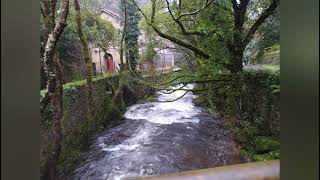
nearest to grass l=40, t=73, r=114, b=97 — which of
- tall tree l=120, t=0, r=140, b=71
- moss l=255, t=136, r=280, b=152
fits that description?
tall tree l=120, t=0, r=140, b=71

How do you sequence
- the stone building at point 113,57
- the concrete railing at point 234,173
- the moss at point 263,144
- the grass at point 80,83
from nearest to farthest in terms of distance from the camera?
the grass at point 80,83 < the stone building at point 113,57 < the concrete railing at point 234,173 < the moss at point 263,144

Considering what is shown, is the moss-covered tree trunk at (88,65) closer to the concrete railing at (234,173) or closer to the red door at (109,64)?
the red door at (109,64)

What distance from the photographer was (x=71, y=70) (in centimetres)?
217

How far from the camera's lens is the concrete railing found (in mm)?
2382

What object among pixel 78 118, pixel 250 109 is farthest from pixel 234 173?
pixel 78 118

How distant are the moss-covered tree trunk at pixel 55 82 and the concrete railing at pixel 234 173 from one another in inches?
28.8

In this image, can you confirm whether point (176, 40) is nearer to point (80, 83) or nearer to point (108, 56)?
point (108, 56)

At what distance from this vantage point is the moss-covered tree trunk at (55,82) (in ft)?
6.78

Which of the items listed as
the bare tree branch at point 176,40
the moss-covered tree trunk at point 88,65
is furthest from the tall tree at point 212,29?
the moss-covered tree trunk at point 88,65
